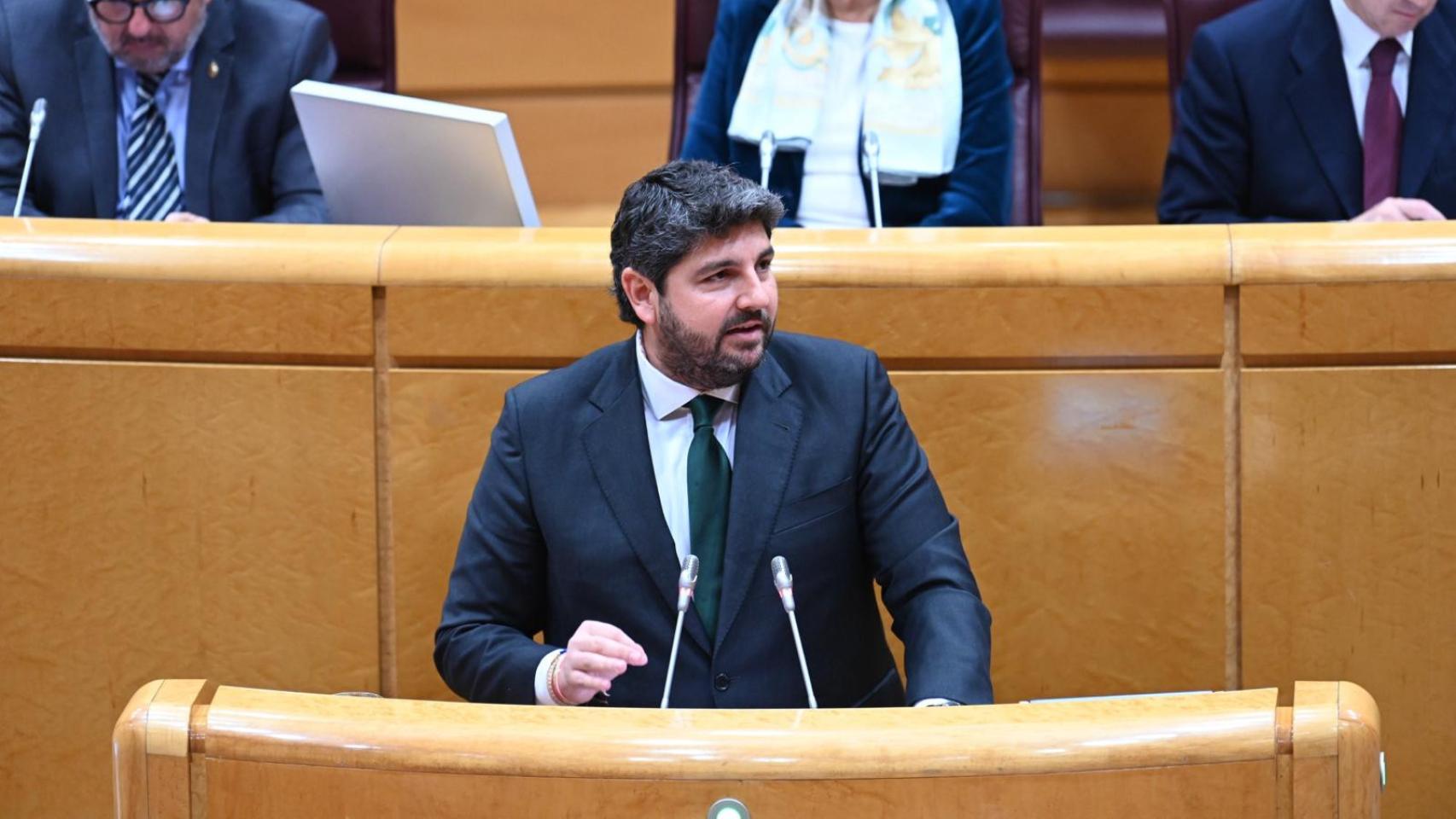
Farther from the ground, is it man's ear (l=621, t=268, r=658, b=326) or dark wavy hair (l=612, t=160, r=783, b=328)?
dark wavy hair (l=612, t=160, r=783, b=328)

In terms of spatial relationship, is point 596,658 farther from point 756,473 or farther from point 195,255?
point 195,255

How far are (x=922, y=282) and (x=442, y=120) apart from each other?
1.61 ft

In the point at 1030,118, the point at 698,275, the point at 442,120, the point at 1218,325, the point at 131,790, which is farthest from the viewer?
the point at 1030,118

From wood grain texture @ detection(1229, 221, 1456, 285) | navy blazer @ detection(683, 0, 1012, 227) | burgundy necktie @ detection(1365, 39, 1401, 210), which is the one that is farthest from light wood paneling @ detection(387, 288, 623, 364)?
burgundy necktie @ detection(1365, 39, 1401, 210)

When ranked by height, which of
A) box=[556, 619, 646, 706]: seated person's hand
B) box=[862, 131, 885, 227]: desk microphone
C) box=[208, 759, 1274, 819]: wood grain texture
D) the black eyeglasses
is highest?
the black eyeglasses

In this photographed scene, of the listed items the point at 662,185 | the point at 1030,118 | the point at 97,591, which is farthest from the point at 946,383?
the point at 1030,118

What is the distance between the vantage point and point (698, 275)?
1.26m

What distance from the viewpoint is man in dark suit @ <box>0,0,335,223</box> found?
80.7 inches

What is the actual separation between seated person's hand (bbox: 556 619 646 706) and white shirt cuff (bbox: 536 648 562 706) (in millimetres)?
54

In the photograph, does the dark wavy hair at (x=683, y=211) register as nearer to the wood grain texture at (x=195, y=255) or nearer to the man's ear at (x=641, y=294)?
the man's ear at (x=641, y=294)

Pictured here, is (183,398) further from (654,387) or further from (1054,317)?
(1054,317)

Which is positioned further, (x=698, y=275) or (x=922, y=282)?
(x=922, y=282)

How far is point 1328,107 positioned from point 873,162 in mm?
469

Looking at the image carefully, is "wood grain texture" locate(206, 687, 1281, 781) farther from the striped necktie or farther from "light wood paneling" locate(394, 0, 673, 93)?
"light wood paneling" locate(394, 0, 673, 93)
